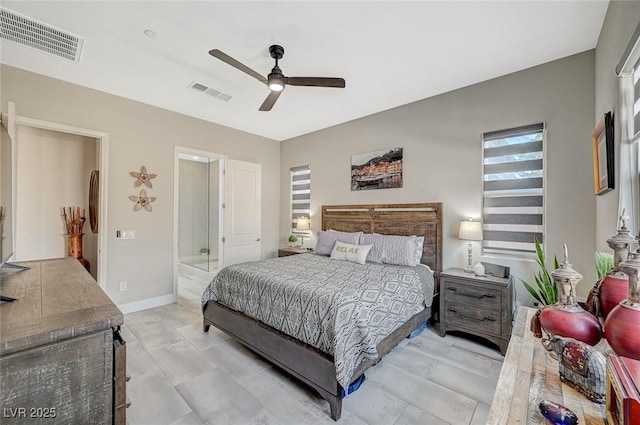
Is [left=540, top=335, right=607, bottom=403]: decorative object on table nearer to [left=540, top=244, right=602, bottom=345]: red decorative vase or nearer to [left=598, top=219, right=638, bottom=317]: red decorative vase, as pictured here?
[left=540, top=244, right=602, bottom=345]: red decorative vase

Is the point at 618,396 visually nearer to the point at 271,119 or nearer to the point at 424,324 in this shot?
the point at 424,324

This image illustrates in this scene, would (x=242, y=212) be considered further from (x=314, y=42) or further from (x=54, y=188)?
(x=314, y=42)

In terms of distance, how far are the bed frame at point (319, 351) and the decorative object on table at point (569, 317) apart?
4.24ft

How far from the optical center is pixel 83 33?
2350 millimetres

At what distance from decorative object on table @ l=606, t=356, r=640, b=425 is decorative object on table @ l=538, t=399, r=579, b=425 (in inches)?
2.9

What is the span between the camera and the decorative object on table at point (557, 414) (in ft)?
2.23

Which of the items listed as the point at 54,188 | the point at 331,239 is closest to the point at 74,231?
the point at 54,188

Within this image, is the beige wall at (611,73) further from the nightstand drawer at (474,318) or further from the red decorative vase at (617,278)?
the nightstand drawer at (474,318)

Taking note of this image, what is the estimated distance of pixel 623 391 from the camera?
58 cm

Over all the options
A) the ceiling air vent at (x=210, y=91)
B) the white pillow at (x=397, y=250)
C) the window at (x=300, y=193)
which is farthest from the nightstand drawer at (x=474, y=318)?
the ceiling air vent at (x=210, y=91)

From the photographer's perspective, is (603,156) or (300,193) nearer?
(603,156)

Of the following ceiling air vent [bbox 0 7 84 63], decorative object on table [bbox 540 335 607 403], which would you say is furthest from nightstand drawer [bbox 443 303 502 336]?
ceiling air vent [bbox 0 7 84 63]

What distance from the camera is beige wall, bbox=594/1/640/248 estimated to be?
165 cm

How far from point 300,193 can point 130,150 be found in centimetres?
283
